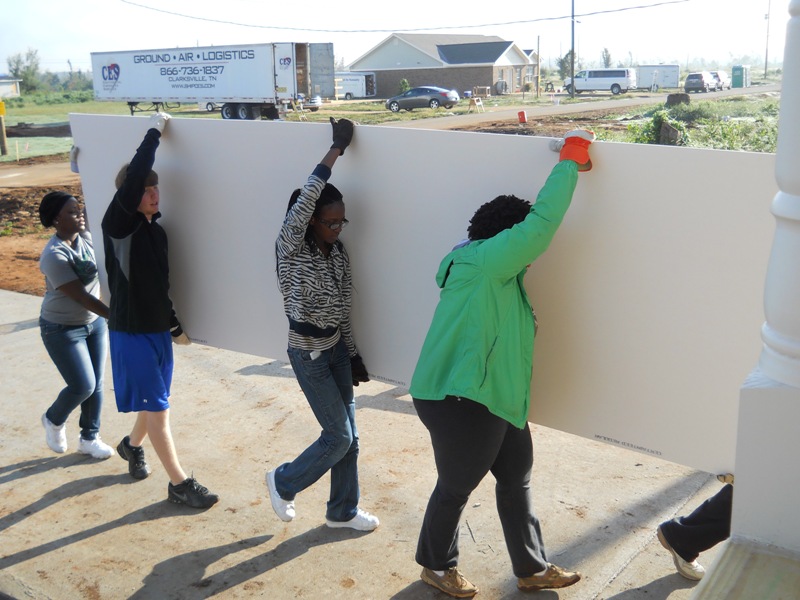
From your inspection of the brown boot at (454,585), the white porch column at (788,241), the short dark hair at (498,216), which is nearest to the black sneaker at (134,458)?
the brown boot at (454,585)

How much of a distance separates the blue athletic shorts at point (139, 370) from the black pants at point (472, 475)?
4.80 ft

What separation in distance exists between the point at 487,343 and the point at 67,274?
7.95 ft

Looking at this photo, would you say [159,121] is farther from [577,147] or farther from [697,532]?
[697,532]

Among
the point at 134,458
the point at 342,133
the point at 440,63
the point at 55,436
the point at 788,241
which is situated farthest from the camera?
the point at 440,63

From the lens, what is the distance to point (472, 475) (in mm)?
3162

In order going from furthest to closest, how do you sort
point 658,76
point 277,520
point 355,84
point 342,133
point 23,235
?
point 355,84, point 658,76, point 23,235, point 277,520, point 342,133

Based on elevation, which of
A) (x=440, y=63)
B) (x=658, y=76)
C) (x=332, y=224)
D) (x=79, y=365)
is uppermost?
(x=440, y=63)

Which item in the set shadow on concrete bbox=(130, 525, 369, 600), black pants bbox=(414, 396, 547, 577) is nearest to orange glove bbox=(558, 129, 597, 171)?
black pants bbox=(414, 396, 547, 577)

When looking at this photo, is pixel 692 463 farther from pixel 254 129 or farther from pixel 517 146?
pixel 254 129

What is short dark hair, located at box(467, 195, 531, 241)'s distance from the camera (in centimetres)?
300

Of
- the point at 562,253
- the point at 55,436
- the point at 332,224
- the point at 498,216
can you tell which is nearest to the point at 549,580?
the point at 562,253

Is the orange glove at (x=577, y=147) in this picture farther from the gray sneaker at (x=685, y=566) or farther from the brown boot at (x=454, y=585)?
the brown boot at (x=454, y=585)

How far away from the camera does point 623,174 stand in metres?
3.06

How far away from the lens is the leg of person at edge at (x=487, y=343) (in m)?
2.92
